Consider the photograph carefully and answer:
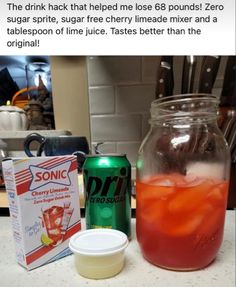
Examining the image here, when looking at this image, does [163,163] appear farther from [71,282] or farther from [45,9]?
[45,9]

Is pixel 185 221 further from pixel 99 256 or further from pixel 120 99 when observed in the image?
pixel 120 99

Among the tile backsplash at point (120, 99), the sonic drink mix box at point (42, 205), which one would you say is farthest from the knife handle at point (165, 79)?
the sonic drink mix box at point (42, 205)

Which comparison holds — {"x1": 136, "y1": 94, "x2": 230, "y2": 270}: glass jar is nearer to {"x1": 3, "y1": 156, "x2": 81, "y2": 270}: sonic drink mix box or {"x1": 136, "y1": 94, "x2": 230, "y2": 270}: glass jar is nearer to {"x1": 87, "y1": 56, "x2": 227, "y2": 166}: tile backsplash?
{"x1": 3, "y1": 156, "x2": 81, "y2": 270}: sonic drink mix box

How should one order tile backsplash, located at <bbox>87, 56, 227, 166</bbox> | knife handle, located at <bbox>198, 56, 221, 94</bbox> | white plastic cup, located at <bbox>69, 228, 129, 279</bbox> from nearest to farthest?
white plastic cup, located at <bbox>69, 228, 129, 279</bbox> < knife handle, located at <bbox>198, 56, 221, 94</bbox> < tile backsplash, located at <bbox>87, 56, 227, 166</bbox>

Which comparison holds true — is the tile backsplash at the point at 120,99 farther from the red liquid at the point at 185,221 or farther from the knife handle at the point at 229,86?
the red liquid at the point at 185,221

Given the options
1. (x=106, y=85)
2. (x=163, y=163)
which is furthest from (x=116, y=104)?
(x=163, y=163)

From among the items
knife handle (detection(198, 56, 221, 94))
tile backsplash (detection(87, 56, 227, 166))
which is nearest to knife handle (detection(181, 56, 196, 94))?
knife handle (detection(198, 56, 221, 94))
